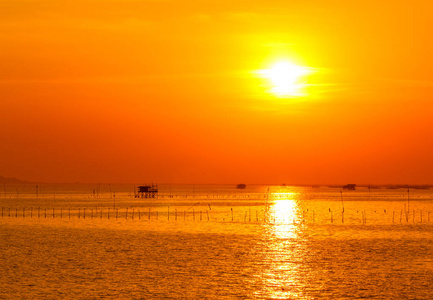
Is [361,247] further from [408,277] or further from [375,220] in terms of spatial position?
[375,220]

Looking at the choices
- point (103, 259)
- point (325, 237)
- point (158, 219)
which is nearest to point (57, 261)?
point (103, 259)

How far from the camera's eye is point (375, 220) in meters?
128

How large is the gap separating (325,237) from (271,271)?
117 ft

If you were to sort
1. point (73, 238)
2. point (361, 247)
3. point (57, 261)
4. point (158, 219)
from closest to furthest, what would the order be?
point (57, 261) < point (361, 247) < point (73, 238) < point (158, 219)

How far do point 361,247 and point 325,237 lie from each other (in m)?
14.2

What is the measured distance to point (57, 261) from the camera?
63531mm

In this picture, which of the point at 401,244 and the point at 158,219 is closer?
the point at 401,244

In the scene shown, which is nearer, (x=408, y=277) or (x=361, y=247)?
(x=408, y=277)

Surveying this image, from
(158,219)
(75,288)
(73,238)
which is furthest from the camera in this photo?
(158,219)

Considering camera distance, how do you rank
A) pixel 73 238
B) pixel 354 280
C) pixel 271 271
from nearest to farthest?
pixel 354 280 → pixel 271 271 → pixel 73 238

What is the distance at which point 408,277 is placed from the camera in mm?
54250

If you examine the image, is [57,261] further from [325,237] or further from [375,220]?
[375,220]

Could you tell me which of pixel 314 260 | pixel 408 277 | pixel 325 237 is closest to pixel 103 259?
pixel 314 260

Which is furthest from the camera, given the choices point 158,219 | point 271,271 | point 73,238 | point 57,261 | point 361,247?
point 158,219
